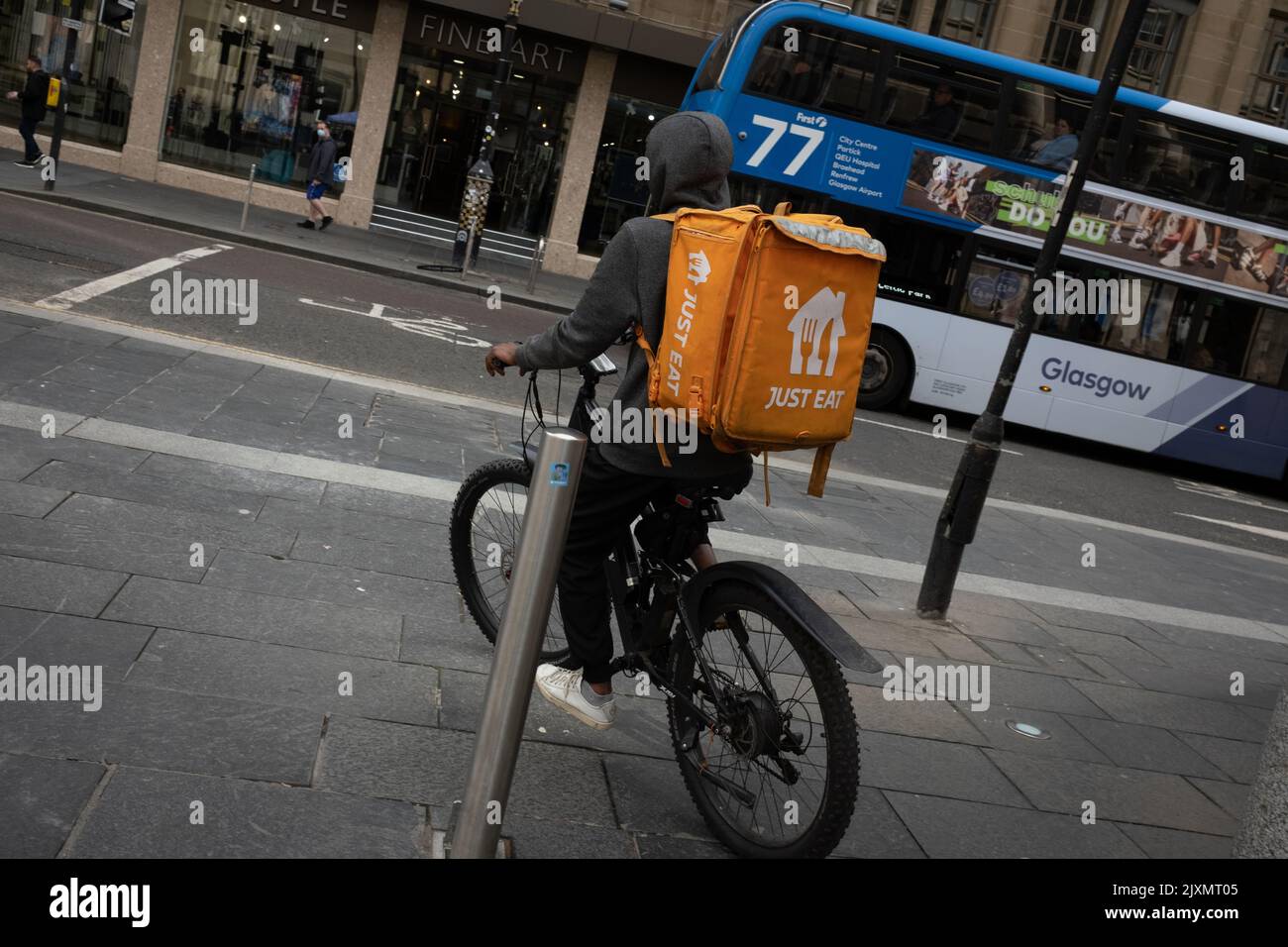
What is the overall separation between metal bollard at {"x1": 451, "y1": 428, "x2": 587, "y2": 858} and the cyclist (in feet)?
2.12

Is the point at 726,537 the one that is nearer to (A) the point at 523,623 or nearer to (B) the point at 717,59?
(A) the point at 523,623

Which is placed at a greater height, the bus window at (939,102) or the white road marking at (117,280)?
the bus window at (939,102)

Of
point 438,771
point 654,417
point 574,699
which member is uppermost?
point 654,417

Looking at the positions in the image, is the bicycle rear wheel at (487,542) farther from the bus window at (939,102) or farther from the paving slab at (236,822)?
the bus window at (939,102)

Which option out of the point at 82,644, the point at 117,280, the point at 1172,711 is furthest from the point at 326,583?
the point at 117,280

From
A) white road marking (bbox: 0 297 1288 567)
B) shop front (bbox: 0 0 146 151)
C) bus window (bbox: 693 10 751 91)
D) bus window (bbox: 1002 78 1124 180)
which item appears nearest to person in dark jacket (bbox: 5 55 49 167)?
shop front (bbox: 0 0 146 151)

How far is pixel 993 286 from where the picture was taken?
14672mm

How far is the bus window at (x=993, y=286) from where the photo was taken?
14.6 metres

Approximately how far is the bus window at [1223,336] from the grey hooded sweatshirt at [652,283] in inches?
520

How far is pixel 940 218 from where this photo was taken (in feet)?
47.3

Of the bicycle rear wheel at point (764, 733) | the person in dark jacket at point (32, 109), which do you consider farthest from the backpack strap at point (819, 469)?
the person in dark jacket at point (32, 109)

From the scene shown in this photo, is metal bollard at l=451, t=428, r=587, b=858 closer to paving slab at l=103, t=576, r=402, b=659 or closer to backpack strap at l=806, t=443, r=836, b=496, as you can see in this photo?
backpack strap at l=806, t=443, r=836, b=496

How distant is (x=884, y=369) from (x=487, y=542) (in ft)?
35.7
